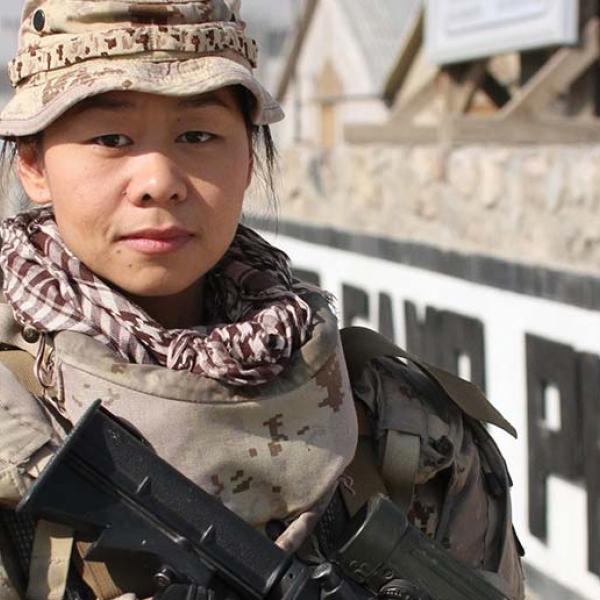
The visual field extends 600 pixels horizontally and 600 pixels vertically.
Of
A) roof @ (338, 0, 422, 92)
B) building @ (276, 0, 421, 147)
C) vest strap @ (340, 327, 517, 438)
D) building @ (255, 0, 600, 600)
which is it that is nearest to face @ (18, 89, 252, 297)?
vest strap @ (340, 327, 517, 438)

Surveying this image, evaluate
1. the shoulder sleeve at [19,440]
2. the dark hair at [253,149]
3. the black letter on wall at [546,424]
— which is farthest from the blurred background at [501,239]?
the shoulder sleeve at [19,440]

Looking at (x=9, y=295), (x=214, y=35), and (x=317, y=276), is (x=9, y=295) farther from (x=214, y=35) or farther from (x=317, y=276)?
(x=317, y=276)

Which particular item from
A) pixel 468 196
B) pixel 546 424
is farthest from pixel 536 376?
pixel 468 196

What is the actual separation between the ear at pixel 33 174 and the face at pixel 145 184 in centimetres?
2

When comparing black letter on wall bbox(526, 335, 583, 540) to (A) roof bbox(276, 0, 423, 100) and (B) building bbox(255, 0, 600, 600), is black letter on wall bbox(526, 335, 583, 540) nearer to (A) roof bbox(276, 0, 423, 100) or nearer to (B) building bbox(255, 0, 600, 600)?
(B) building bbox(255, 0, 600, 600)

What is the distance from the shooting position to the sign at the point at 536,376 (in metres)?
4.50

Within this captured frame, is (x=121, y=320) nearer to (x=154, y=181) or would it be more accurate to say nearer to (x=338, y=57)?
(x=154, y=181)

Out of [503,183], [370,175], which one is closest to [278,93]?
[370,175]

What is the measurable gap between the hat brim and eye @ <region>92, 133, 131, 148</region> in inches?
2.0

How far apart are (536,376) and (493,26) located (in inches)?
160

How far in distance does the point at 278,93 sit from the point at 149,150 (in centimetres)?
2553

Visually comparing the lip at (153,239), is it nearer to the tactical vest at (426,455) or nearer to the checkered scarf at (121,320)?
the checkered scarf at (121,320)

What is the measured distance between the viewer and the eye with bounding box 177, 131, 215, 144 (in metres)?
1.58

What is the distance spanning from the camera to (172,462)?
154 cm
